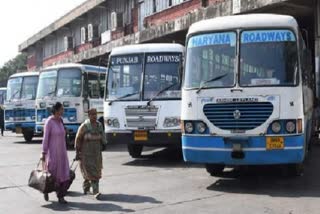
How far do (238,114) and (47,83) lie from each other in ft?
35.2

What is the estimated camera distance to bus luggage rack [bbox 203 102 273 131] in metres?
8.82

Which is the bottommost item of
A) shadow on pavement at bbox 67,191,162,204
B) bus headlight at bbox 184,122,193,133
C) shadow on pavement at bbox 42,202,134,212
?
shadow on pavement at bbox 42,202,134,212

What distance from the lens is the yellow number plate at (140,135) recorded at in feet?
41.3

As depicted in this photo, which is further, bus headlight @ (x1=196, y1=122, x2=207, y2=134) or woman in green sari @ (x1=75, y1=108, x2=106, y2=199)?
bus headlight @ (x1=196, y1=122, x2=207, y2=134)

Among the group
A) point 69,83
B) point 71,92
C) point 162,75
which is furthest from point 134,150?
point 69,83

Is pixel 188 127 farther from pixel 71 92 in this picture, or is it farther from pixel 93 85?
pixel 93 85

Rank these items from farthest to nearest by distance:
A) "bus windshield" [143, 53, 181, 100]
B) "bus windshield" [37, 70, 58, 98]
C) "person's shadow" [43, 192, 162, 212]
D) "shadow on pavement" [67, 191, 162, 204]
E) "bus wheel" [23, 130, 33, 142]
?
1. "bus wheel" [23, 130, 33, 142]
2. "bus windshield" [37, 70, 58, 98]
3. "bus windshield" [143, 53, 181, 100]
4. "shadow on pavement" [67, 191, 162, 204]
5. "person's shadow" [43, 192, 162, 212]

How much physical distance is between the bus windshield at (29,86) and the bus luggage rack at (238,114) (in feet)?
46.2

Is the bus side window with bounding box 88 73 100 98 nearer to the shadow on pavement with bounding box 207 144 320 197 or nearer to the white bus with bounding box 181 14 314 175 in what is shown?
the shadow on pavement with bounding box 207 144 320 197

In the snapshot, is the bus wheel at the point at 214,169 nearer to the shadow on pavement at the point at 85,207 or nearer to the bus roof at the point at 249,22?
the bus roof at the point at 249,22

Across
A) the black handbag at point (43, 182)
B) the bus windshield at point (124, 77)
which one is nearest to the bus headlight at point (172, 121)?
the bus windshield at point (124, 77)

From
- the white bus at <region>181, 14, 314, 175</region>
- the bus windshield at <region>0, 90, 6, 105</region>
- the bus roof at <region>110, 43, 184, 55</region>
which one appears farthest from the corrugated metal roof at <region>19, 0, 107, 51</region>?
the white bus at <region>181, 14, 314, 175</region>

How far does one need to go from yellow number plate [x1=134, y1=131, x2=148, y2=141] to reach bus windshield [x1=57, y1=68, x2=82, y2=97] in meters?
5.21

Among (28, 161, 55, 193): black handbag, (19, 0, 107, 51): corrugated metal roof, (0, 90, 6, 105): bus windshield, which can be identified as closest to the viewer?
(28, 161, 55, 193): black handbag
